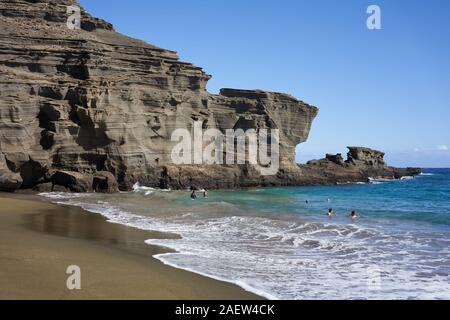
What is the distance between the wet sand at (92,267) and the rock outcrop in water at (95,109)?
19164 mm

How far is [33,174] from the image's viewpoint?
35.6 m

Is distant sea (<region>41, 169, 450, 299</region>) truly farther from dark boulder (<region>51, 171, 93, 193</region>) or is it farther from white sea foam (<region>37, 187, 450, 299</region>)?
dark boulder (<region>51, 171, 93, 193</region>)

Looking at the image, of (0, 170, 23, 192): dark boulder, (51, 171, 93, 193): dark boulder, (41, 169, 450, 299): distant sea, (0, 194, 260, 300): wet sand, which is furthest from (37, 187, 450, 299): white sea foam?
(51, 171, 93, 193): dark boulder

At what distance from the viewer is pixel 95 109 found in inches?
1519

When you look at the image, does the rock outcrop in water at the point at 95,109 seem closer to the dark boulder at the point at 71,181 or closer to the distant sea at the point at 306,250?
the dark boulder at the point at 71,181

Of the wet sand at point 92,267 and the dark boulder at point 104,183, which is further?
the dark boulder at point 104,183

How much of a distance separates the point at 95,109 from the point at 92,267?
29.7 meters

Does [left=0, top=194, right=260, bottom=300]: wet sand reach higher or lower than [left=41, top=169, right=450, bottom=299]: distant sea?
higher

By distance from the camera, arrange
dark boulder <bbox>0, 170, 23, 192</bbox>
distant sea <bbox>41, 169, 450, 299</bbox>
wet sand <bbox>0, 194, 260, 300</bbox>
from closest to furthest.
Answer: wet sand <bbox>0, 194, 260, 300</bbox> < distant sea <bbox>41, 169, 450, 299</bbox> < dark boulder <bbox>0, 170, 23, 192</bbox>

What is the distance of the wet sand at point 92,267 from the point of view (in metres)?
8.49

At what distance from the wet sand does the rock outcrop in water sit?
19164mm

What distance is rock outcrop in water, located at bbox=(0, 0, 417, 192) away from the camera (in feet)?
117

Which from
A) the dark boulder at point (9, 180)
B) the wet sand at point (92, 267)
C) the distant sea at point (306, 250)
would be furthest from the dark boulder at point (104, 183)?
the wet sand at point (92, 267)

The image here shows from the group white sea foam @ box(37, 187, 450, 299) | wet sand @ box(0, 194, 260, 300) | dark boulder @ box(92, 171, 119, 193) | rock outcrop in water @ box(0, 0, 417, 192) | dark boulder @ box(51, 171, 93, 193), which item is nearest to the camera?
Result: wet sand @ box(0, 194, 260, 300)
